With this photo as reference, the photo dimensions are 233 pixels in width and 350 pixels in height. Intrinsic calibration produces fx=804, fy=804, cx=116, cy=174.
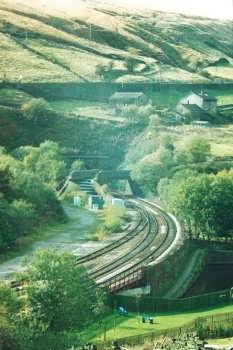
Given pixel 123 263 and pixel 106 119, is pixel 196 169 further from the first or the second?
pixel 123 263

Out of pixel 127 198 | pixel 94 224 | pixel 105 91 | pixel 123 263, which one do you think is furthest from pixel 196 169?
pixel 105 91

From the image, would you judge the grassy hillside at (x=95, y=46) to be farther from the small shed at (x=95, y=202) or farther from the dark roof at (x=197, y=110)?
the small shed at (x=95, y=202)

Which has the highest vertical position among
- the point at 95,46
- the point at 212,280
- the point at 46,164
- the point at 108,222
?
the point at 95,46

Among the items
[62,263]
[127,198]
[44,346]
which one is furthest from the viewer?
[127,198]

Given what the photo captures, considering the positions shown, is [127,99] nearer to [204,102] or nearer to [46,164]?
[204,102]

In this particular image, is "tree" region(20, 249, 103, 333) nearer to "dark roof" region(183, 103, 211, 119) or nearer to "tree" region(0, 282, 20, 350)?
"tree" region(0, 282, 20, 350)

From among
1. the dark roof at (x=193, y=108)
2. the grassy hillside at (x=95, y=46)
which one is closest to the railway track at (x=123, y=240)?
the dark roof at (x=193, y=108)

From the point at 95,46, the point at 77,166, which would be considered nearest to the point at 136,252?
the point at 77,166
